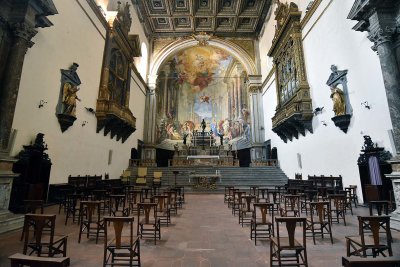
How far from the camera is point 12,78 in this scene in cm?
566

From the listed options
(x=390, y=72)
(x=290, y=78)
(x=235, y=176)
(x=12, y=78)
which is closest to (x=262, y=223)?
(x=390, y=72)

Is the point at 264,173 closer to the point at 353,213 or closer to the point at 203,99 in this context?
the point at 353,213

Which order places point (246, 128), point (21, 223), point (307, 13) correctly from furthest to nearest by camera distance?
point (246, 128) → point (307, 13) → point (21, 223)

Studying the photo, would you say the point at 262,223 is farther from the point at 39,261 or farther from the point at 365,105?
the point at 365,105

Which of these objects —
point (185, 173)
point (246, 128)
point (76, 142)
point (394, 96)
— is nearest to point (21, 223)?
point (76, 142)

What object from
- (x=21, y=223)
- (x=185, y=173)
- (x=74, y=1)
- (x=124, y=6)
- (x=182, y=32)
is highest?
(x=182, y=32)

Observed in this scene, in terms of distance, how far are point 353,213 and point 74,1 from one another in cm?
1270

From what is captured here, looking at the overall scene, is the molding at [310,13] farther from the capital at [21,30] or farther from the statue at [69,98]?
the capital at [21,30]

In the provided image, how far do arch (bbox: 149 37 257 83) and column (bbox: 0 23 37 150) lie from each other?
1551 centimetres

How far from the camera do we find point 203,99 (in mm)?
24438

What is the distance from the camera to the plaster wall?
22.7ft

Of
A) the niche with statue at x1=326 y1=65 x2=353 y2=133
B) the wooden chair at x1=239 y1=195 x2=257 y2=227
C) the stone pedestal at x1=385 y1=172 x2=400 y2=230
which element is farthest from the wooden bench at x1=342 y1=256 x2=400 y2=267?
the niche with statue at x1=326 y1=65 x2=353 y2=133

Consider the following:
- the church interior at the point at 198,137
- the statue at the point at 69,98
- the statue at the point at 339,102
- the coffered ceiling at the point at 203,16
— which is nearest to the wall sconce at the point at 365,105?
the church interior at the point at 198,137

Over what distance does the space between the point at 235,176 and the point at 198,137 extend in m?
7.18
